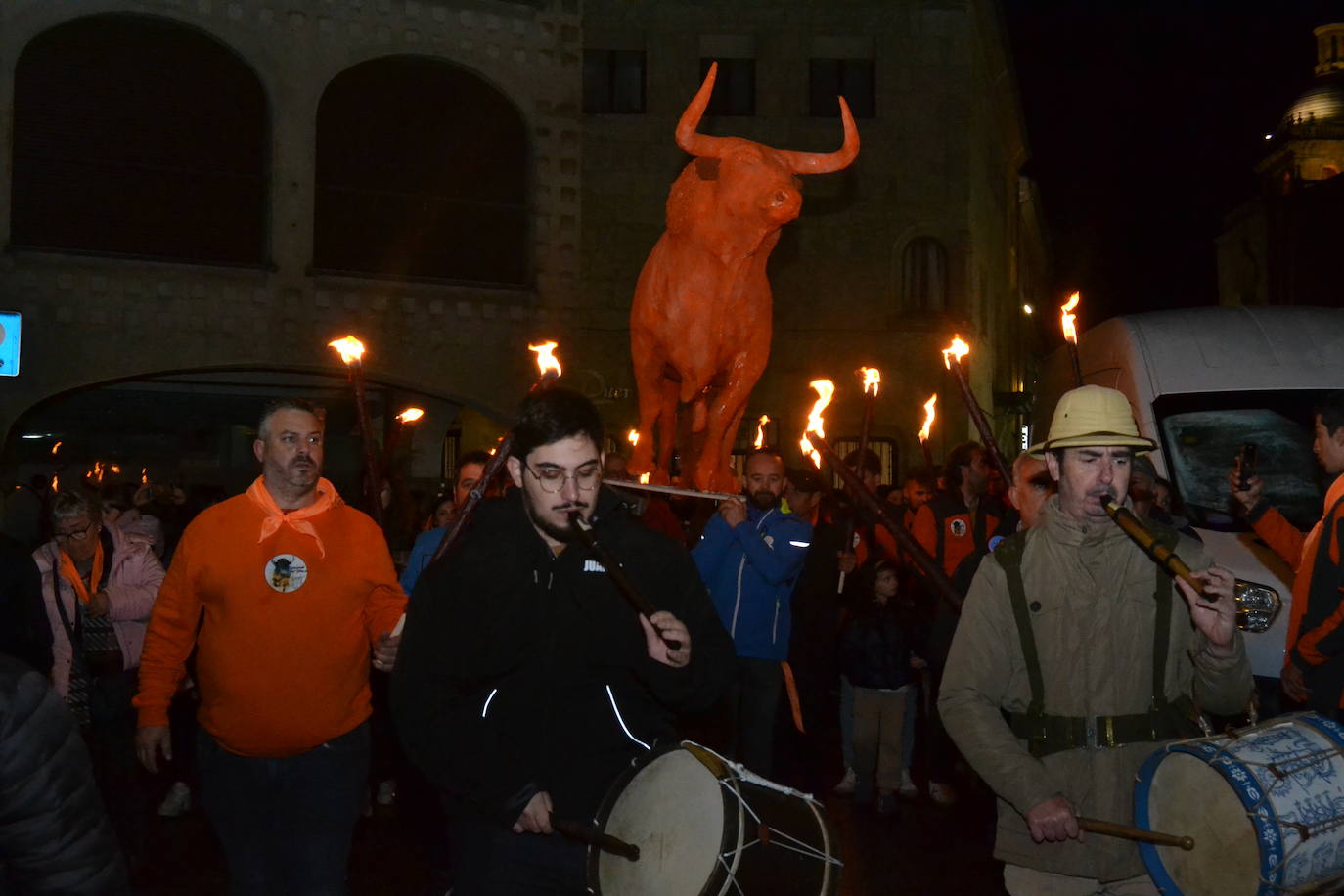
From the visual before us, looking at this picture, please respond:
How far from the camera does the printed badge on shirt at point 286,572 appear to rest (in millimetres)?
4773

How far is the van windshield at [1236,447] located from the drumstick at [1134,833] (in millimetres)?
5474

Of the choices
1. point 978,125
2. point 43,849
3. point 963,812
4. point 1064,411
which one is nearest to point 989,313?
point 978,125

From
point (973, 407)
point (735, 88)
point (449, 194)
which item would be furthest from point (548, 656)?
point (735, 88)

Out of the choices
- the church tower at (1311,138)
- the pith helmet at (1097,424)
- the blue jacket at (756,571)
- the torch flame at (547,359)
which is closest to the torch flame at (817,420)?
the blue jacket at (756,571)

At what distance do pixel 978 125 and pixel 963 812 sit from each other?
756 inches

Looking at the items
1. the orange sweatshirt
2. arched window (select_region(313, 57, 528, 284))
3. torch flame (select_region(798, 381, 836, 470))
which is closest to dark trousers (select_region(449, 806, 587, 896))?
the orange sweatshirt

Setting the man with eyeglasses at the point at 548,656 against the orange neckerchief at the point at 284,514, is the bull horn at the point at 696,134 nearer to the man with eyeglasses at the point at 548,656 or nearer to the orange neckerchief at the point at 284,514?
the orange neckerchief at the point at 284,514

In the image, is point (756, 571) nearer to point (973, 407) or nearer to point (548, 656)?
point (973, 407)

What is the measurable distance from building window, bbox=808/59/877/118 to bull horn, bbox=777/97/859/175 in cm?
1672

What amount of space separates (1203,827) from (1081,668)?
1.83 feet

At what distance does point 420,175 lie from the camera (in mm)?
22531

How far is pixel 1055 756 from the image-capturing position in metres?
3.73

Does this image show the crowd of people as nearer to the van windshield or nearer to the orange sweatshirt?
the orange sweatshirt

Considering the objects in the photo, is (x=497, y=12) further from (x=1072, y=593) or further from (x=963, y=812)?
(x=1072, y=593)
